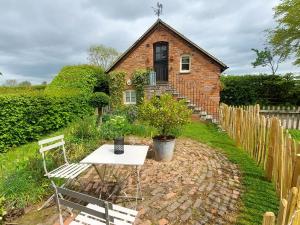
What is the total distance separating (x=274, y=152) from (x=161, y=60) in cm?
1308

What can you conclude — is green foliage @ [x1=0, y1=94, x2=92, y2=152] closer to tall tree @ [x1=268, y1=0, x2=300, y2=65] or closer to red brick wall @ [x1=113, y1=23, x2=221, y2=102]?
red brick wall @ [x1=113, y1=23, x2=221, y2=102]

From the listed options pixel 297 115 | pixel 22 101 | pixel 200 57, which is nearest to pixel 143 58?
pixel 200 57

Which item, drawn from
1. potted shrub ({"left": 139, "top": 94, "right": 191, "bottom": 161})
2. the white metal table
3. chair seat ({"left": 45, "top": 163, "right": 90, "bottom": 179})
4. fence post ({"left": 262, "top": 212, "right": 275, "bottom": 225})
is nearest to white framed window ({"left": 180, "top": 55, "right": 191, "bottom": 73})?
potted shrub ({"left": 139, "top": 94, "right": 191, "bottom": 161})

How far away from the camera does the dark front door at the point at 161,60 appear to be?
16.7 metres

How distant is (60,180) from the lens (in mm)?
4883

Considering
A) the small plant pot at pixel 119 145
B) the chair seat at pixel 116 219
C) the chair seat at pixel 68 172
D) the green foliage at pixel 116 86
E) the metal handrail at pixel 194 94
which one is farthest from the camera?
the green foliage at pixel 116 86

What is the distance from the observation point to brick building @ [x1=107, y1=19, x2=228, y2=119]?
51.4ft

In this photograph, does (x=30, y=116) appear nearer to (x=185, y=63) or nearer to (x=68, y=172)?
(x=68, y=172)

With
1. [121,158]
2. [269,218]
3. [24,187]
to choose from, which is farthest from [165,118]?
[269,218]

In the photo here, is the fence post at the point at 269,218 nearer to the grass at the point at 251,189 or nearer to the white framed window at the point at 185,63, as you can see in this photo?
the grass at the point at 251,189

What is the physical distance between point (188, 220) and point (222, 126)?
27.0 feet

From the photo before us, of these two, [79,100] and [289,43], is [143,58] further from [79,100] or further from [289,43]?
[289,43]

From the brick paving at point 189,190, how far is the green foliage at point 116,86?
10776 mm

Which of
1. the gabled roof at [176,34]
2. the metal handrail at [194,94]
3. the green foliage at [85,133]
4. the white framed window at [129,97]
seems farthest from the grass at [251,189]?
the white framed window at [129,97]
